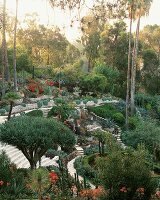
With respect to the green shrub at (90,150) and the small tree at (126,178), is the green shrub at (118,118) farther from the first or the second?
the small tree at (126,178)

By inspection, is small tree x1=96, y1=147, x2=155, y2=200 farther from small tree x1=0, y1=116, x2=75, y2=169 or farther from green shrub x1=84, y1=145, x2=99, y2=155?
green shrub x1=84, y1=145, x2=99, y2=155

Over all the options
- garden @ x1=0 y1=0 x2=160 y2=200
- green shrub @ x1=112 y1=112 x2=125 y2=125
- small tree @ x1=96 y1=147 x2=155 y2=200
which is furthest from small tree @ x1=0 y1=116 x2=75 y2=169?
green shrub @ x1=112 y1=112 x2=125 y2=125

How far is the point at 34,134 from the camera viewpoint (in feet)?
66.9

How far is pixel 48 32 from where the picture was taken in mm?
68438

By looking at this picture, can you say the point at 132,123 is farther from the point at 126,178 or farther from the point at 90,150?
the point at 126,178

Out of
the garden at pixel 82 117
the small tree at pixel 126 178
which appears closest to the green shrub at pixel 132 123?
the garden at pixel 82 117

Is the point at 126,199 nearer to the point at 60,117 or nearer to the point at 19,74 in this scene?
the point at 60,117

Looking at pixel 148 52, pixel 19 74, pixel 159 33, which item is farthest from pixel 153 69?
pixel 159 33

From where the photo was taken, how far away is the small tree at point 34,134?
2044 cm

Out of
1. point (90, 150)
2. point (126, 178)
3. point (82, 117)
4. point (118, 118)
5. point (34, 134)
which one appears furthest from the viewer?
point (118, 118)

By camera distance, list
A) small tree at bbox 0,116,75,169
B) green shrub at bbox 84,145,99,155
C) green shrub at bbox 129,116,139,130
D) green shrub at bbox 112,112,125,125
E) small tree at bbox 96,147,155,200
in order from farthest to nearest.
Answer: green shrub at bbox 112,112,125,125 < green shrub at bbox 129,116,139,130 < green shrub at bbox 84,145,99,155 < small tree at bbox 0,116,75,169 < small tree at bbox 96,147,155,200

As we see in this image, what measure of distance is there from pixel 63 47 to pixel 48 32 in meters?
3.32

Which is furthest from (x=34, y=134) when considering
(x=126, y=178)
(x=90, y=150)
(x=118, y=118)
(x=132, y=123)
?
(x=118, y=118)

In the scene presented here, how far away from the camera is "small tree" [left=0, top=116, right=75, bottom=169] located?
20438 mm
